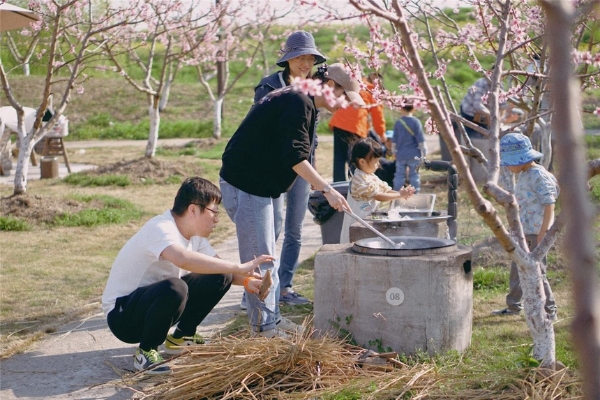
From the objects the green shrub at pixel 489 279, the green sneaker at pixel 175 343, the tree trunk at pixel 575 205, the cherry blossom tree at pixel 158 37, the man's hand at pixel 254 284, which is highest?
the cherry blossom tree at pixel 158 37

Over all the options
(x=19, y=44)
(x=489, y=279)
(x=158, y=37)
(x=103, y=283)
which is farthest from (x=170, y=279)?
(x=19, y=44)

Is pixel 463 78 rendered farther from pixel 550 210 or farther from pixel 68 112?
pixel 550 210

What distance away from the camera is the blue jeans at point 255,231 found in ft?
16.3

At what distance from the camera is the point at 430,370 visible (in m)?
4.09

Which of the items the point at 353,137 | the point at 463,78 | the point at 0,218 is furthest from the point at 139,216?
the point at 463,78

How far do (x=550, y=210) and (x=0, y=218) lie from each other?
6.69 m

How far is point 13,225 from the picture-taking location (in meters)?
9.48

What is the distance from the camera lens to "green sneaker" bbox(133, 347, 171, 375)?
14.4 ft

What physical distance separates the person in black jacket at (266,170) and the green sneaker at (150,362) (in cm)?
59

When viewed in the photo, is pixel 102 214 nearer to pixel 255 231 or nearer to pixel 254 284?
pixel 255 231

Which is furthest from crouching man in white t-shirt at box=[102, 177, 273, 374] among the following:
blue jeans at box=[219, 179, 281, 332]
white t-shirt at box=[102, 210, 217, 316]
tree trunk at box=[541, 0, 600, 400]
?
tree trunk at box=[541, 0, 600, 400]

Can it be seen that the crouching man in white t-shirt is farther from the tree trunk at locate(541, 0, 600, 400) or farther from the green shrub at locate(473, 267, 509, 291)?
the tree trunk at locate(541, 0, 600, 400)

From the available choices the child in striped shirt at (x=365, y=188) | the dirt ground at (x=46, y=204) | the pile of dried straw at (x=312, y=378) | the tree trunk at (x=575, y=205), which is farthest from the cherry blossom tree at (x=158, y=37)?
the tree trunk at (x=575, y=205)

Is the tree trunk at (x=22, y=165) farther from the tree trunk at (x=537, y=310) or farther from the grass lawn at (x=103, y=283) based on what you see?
the tree trunk at (x=537, y=310)
